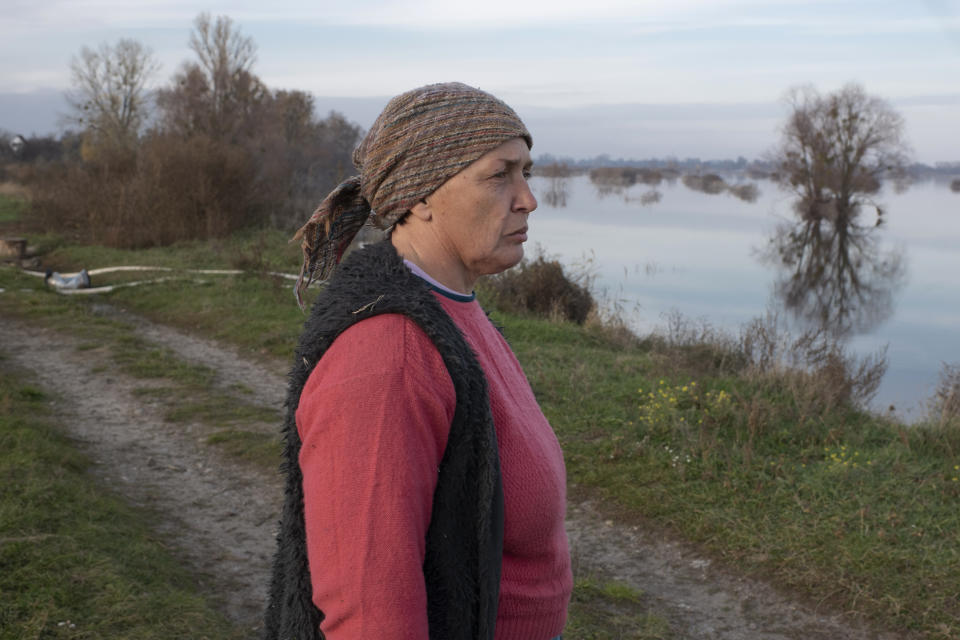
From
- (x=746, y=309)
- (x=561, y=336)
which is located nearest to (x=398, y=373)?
(x=561, y=336)

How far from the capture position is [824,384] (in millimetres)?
6859

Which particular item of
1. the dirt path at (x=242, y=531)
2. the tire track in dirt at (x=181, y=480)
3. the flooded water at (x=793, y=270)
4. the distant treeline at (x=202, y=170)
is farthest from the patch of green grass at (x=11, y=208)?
the dirt path at (x=242, y=531)

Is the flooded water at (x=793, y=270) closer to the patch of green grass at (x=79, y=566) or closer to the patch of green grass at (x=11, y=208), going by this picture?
the patch of green grass at (x=79, y=566)

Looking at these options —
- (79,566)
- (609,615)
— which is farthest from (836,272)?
(79,566)

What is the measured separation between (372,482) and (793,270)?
2329 centimetres

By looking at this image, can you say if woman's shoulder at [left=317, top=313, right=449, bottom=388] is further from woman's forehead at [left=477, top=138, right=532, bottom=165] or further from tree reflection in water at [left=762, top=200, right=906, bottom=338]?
tree reflection in water at [left=762, top=200, right=906, bottom=338]

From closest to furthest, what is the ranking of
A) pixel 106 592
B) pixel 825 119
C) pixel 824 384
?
pixel 106 592
pixel 824 384
pixel 825 119

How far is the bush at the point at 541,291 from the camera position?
12781mm

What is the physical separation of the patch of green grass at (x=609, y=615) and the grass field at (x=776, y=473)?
0.17 feet

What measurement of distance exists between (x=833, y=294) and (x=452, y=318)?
20.2m

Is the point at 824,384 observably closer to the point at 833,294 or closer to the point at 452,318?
the point at 452,318

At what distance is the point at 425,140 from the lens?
1.52 m

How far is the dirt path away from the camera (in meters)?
4.11

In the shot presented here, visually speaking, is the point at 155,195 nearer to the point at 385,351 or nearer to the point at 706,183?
the point at 385,351
